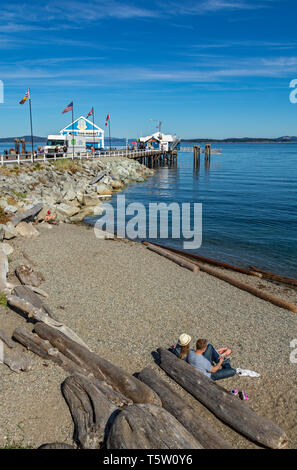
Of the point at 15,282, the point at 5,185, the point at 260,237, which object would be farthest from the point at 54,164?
the point at 15,282

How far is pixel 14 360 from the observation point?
7.25 meters

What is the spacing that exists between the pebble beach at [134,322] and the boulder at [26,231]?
329 millimetres

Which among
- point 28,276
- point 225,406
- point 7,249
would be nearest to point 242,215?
point 7,249

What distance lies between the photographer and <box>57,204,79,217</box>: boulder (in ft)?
80.4

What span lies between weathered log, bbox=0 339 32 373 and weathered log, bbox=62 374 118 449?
98 centimetres

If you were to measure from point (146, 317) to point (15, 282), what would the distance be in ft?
14.8

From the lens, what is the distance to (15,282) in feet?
39.0

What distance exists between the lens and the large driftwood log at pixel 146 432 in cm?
505

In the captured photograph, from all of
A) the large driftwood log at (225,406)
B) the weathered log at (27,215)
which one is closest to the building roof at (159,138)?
the weathered log at (27,215)

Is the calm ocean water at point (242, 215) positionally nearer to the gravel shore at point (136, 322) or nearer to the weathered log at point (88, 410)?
the gravel shore at point (136, 322)

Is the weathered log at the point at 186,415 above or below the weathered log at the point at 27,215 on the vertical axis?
below

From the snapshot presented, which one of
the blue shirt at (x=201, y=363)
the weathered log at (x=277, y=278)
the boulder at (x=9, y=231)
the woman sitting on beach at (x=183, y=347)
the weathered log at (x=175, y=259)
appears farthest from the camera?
the boulder at (x=9, y=231)
